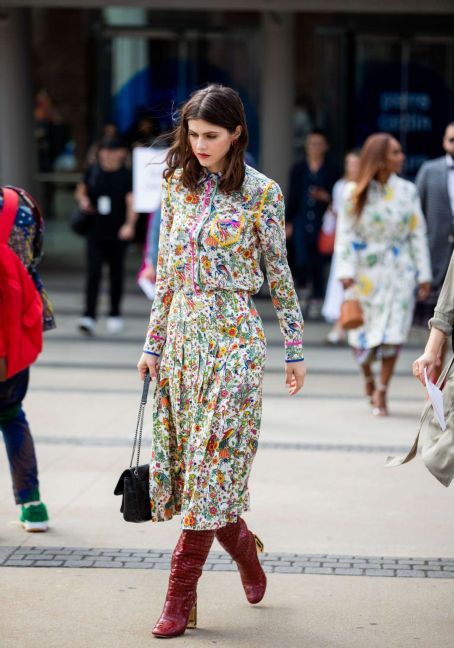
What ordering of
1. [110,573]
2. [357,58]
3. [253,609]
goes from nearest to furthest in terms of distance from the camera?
1. [253,609]
2. [110,573]
3. [357,58]

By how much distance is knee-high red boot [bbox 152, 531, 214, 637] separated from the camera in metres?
4.30

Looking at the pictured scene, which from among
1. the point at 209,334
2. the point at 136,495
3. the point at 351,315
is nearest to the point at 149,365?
the point at 209,334

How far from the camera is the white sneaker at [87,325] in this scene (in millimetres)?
12141

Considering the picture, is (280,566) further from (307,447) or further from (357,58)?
(357,58)

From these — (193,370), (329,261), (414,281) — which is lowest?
(329,261)

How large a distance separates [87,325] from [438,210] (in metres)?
4.64

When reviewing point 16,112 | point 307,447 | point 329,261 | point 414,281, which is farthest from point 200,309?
point 16,112

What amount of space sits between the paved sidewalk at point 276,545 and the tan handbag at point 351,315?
24.1 inches

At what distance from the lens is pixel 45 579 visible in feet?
16.3

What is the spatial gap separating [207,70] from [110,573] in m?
14.3

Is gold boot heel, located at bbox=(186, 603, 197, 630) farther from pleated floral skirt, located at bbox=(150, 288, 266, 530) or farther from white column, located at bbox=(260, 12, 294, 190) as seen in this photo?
white column, located at bbox=(260, 12, 294, 190)

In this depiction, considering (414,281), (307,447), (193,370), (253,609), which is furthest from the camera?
(414,281)

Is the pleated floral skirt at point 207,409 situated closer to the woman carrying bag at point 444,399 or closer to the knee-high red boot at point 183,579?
the knee-high red boot at point 183,579

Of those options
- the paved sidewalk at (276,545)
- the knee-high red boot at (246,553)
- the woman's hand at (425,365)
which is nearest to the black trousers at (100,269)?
the paved sidewalk at (276,545)
